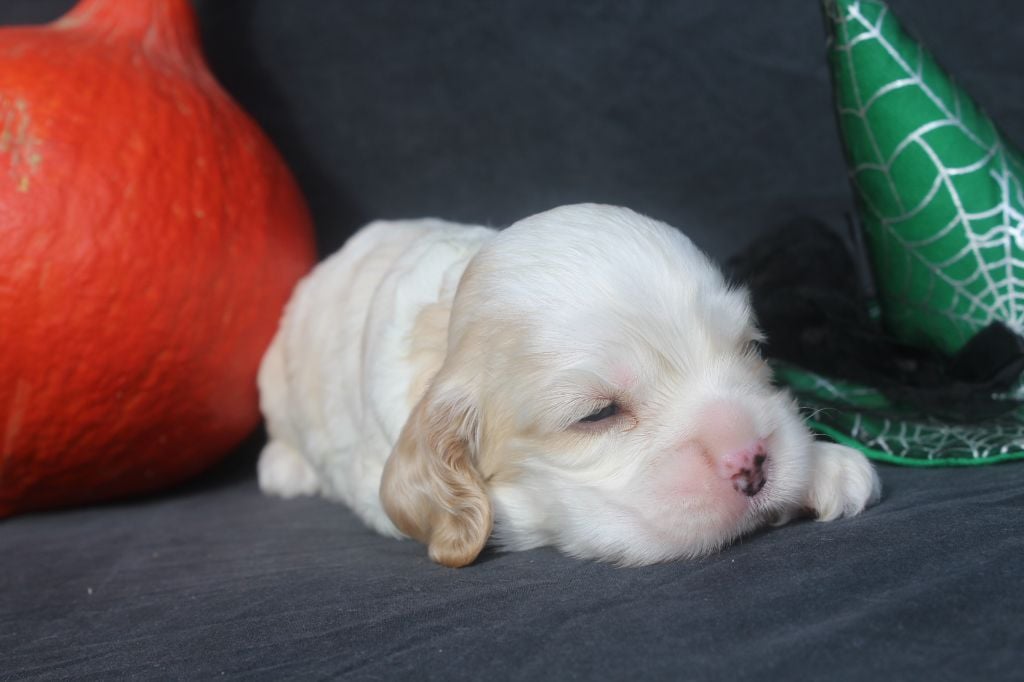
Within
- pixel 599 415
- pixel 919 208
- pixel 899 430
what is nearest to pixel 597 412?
pixel 599 415

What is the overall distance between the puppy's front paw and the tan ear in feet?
2.02

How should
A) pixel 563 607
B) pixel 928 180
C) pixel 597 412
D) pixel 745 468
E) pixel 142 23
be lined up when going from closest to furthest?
pixel 563 607 < pixel 745 468 < pixel 597 412 < pixel 928 180 < pixel 142 23

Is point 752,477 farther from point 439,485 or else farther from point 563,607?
point 439,485

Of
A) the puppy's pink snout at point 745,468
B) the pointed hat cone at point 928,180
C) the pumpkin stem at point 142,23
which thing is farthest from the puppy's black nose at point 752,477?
the pumpkin stem at point 142,23

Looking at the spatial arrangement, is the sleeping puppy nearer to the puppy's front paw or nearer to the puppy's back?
the puppy's front paw

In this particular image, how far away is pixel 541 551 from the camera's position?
6.66 feet

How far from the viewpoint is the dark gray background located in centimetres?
145

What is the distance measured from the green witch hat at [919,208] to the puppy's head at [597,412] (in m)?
0.55

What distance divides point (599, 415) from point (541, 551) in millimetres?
325

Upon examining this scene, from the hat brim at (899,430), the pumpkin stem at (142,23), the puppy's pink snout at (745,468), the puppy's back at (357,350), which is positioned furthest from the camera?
the pumpkin stem at (142,23)

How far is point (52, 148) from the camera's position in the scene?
2.57 m

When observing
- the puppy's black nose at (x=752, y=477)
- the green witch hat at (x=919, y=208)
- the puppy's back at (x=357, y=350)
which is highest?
the green witch hat at (x=919, y=208)

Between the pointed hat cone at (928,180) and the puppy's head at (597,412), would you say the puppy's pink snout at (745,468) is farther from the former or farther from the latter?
the pointed hat cone at (928,180)

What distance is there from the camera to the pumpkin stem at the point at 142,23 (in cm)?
307
